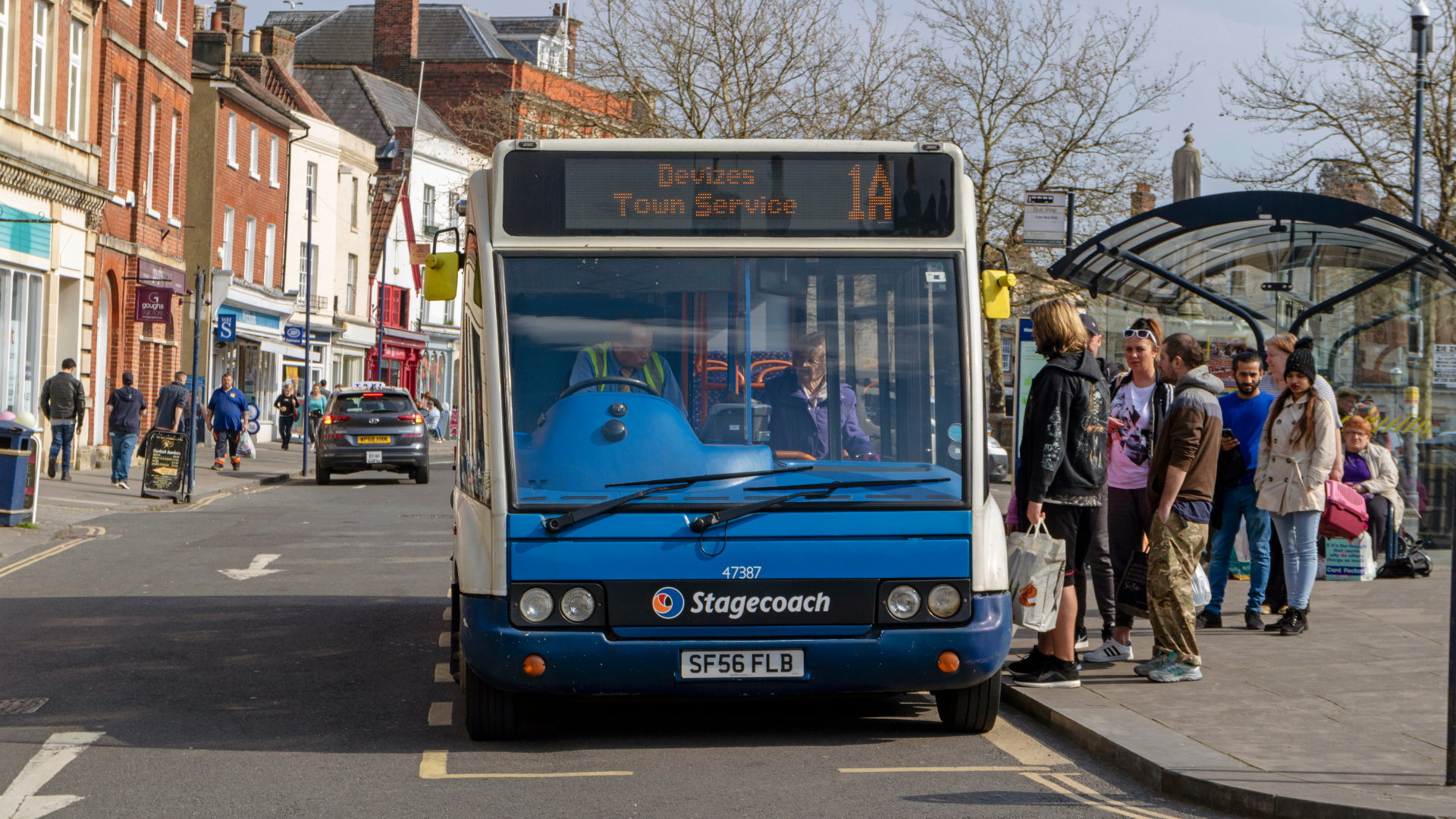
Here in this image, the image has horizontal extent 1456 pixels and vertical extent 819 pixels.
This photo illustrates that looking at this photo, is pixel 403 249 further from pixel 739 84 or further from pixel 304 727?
pixel 304 727

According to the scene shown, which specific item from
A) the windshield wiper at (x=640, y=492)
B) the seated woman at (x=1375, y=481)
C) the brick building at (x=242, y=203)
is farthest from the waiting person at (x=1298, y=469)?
the brick building at (x=242, y=203)

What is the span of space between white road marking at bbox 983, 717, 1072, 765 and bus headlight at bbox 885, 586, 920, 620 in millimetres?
748

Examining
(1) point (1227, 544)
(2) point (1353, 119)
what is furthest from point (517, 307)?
(2) point (1353, 119)

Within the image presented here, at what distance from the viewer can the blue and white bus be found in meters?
6.59

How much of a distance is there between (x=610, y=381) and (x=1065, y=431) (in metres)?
2.34

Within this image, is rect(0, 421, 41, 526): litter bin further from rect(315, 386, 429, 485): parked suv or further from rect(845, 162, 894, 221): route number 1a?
rect(845, 162, 894, 221): route number 1a

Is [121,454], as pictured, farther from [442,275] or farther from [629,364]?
[629,364]

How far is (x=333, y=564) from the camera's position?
577 inches

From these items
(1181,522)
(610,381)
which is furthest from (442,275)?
(1181,522)

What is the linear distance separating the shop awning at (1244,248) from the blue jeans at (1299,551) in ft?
10.5

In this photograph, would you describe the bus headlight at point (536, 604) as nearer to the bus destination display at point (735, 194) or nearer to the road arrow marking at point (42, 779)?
the bus destination display at point (735, 194)

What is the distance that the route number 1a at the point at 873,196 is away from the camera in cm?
709

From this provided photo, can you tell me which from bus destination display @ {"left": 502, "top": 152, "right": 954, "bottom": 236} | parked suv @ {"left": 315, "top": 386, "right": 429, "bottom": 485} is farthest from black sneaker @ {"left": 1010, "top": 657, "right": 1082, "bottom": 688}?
parked suv @ {"left": 315, "top": 386, "right": 429, "bottom": 485}

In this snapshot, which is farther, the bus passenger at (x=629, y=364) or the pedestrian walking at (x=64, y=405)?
the pedestrian walking at (x=64, y=405)
